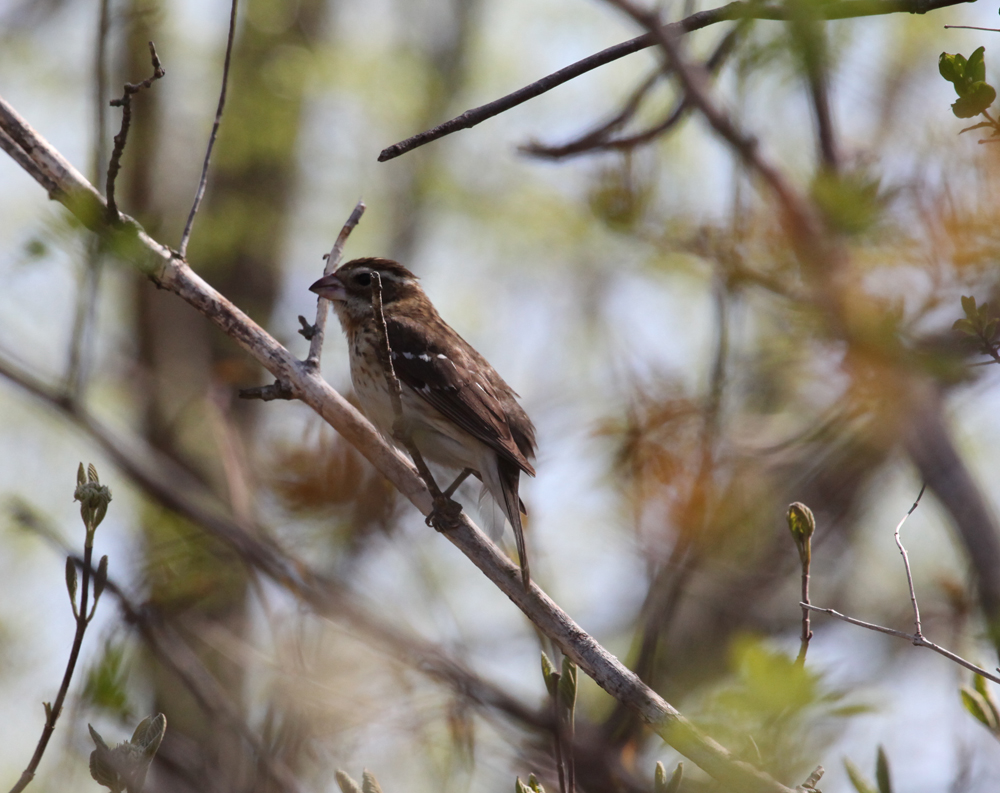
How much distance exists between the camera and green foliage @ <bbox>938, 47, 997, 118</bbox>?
2297 millimetres

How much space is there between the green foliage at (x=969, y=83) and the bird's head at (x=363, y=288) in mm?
3393

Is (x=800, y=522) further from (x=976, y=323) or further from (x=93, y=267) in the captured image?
(x=93, y=267)

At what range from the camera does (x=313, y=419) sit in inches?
246

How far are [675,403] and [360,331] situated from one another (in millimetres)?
1894

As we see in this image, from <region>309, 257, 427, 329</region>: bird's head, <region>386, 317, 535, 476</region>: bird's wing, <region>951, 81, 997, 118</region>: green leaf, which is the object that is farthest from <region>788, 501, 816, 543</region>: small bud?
<region>309, 257, 427, 329</region>: bird's head

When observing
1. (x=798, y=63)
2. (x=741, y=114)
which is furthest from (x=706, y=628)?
(x=798, y=63)

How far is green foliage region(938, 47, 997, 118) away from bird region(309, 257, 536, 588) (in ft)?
8.82

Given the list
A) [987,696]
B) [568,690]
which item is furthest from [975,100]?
[568,690]

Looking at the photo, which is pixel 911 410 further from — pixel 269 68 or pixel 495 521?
pixel 269 68

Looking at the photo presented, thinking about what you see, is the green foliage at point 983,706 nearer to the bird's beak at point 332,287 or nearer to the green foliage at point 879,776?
the green foliage at point 879,776

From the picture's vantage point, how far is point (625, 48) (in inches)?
103

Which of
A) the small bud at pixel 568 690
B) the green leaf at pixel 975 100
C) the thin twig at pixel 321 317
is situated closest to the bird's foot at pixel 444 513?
the thin twig at pixel 321 317

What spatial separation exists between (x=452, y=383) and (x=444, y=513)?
1.61 meters

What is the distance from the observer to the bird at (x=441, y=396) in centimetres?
499
